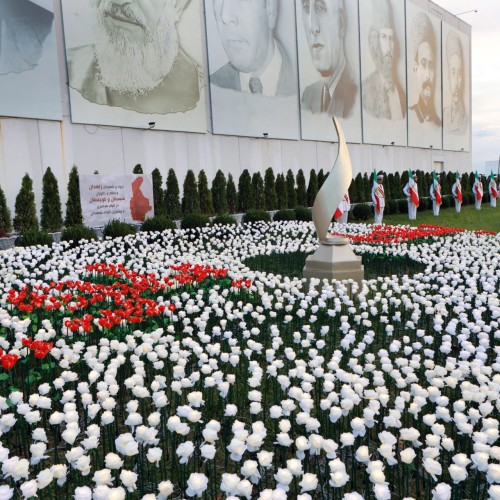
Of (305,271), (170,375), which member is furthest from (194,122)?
(170,375)

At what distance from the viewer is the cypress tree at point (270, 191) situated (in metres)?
22.9

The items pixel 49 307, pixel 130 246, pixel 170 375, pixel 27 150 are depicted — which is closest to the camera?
pixel 170 375

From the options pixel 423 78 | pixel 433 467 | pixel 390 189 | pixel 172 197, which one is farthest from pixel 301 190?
pixel 433 467

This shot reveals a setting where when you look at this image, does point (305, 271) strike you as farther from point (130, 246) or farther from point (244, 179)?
point (244, 179)

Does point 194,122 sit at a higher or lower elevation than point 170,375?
higher

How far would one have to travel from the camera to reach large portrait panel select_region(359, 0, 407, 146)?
31.1 metres

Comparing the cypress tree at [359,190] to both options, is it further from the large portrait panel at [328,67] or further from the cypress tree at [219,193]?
the cypress tree at [219,193]

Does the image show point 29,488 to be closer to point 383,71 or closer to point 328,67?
point 328,67

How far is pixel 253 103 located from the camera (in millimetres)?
23297

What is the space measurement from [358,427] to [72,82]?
16.2 metres

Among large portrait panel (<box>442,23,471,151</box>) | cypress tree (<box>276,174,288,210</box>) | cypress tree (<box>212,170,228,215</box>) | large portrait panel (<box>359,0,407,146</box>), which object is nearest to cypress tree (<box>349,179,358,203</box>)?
cypress tree (<box>276,174,288,210</box>)

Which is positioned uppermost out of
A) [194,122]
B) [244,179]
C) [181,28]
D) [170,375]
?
[181,28]

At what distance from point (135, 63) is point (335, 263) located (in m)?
13.2

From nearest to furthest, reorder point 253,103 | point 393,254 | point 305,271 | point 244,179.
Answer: point 305,271 < point 393,254 < point 244,179 < point 253,103
